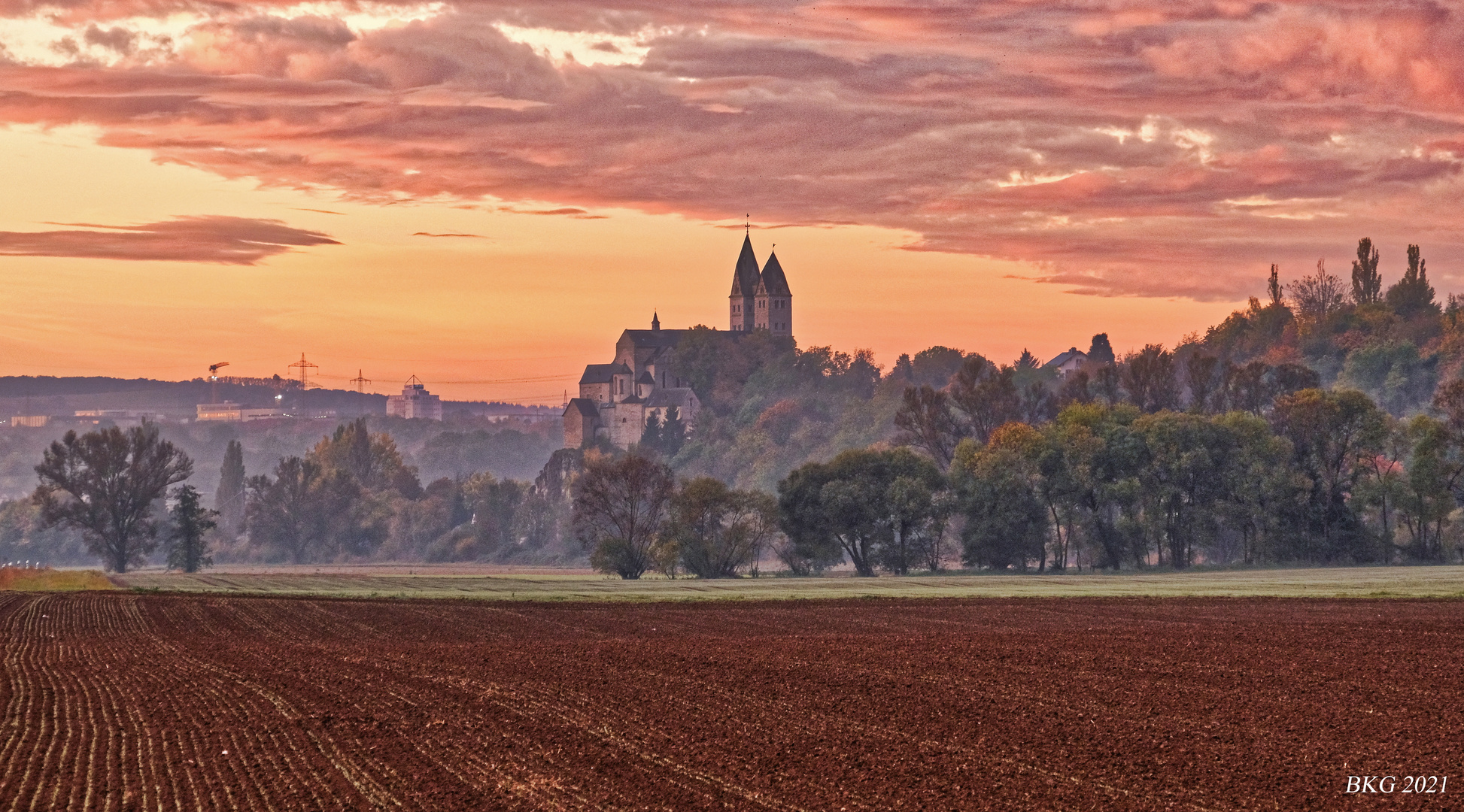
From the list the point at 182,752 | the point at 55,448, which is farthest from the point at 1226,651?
the point at 55,448

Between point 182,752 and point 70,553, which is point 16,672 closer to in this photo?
point 182,752

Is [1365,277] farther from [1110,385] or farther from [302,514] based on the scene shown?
[302,514]

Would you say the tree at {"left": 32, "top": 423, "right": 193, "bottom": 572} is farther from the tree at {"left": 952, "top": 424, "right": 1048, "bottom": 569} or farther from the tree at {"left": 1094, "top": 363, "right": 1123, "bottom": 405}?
the tree at {"left": 1094, "top": 363, "right": 1123, "bottom": 405}

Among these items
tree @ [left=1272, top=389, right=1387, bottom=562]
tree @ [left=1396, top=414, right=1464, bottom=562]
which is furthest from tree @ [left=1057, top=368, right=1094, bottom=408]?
tree @ [left=1396, top=414, right=1464, bottom=562]

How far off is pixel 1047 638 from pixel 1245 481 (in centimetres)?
5893

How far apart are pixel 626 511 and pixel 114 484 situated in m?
52.0

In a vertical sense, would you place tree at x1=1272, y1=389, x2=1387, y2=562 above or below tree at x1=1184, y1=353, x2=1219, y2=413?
below

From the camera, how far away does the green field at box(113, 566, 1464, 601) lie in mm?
60575

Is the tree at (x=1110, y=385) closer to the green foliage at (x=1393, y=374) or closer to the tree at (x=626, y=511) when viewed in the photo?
the green foliage at (x=1393, y=374)

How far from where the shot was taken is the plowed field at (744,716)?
19531mm

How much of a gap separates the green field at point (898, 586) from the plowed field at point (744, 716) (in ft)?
52.9

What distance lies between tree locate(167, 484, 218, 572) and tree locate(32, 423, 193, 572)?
3.37 metres

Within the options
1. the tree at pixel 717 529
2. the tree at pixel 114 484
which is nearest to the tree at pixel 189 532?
the tree at pixel 114 484

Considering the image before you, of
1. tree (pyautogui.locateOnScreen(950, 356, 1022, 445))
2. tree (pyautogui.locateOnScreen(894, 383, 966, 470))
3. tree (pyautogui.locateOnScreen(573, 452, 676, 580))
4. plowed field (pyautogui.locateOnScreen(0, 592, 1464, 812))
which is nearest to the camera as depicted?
plowed field (pyautogui.locateOnScreen(0, 592, 1464, 812))
